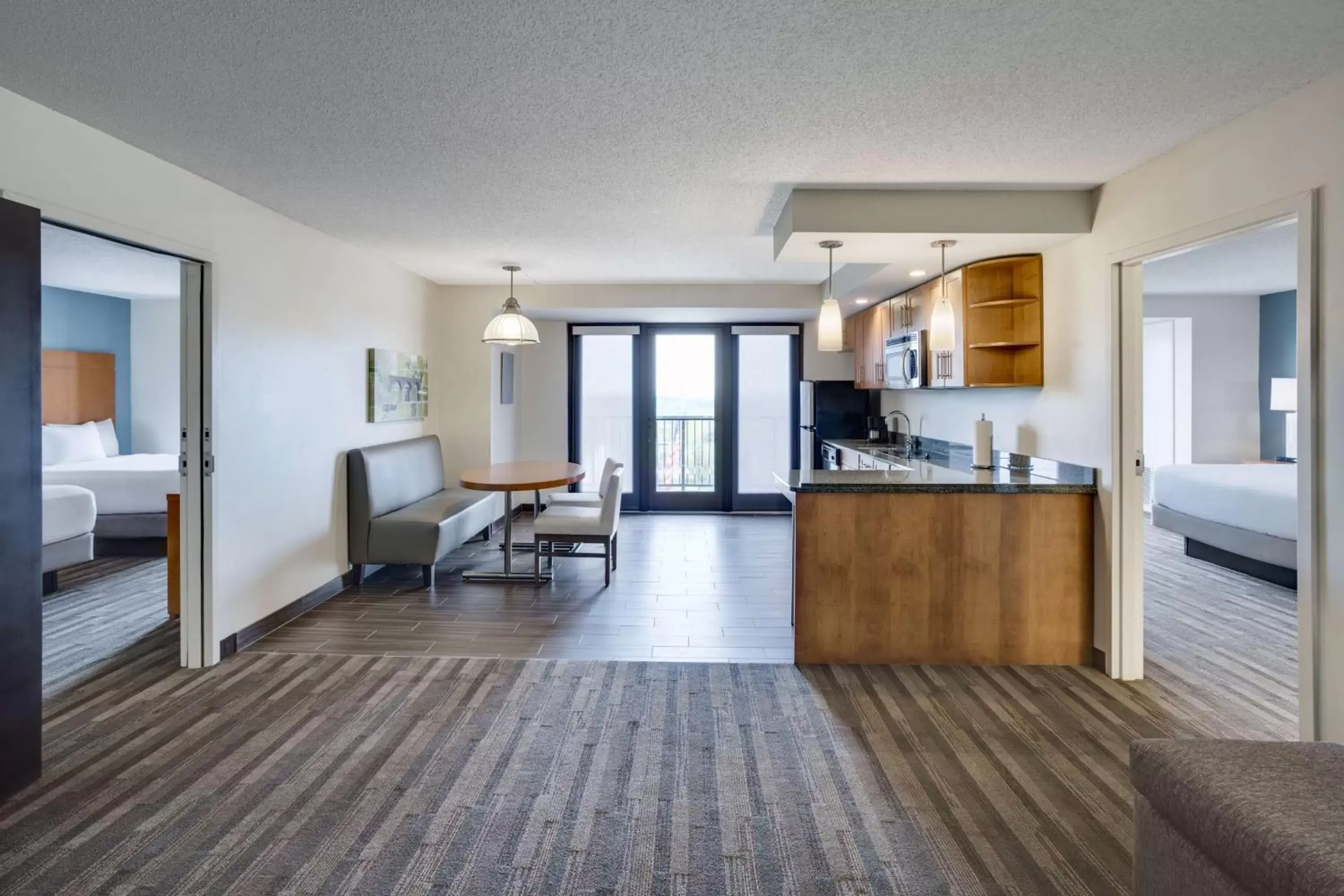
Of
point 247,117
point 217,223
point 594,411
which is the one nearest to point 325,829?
point 247,117

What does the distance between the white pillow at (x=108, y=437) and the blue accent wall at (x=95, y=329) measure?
0.20 m

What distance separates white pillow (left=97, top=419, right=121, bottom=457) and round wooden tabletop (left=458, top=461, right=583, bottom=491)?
3951 mm

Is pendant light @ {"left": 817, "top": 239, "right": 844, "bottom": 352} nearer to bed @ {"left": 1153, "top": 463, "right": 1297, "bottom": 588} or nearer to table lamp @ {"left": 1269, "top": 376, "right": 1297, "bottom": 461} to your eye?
bed @ {"left": 1153, "top": 463, "right": 1297, "bottom": 588}

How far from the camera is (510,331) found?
5.32 metres

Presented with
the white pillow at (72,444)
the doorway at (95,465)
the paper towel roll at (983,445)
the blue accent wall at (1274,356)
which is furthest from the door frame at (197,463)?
the blue accent wall at (1274,356)

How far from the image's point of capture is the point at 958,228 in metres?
3.54

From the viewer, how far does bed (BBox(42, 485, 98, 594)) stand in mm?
4688

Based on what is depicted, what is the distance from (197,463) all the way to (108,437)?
477cm

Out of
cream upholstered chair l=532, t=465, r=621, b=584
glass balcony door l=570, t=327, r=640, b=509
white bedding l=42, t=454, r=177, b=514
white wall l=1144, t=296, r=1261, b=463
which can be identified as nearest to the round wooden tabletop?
cream upholstered chair l=532, t=465, r=621, b=584

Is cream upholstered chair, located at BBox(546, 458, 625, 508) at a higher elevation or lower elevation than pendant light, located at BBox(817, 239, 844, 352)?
lower

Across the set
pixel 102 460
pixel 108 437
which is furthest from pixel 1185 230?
pixel 108 437

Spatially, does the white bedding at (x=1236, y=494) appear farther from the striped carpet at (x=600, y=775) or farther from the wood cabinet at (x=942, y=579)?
the wood cabinet at (x=942, y=579)

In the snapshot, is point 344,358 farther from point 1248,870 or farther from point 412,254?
point 1248,870

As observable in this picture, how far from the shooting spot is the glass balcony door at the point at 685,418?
7836 millimetres
